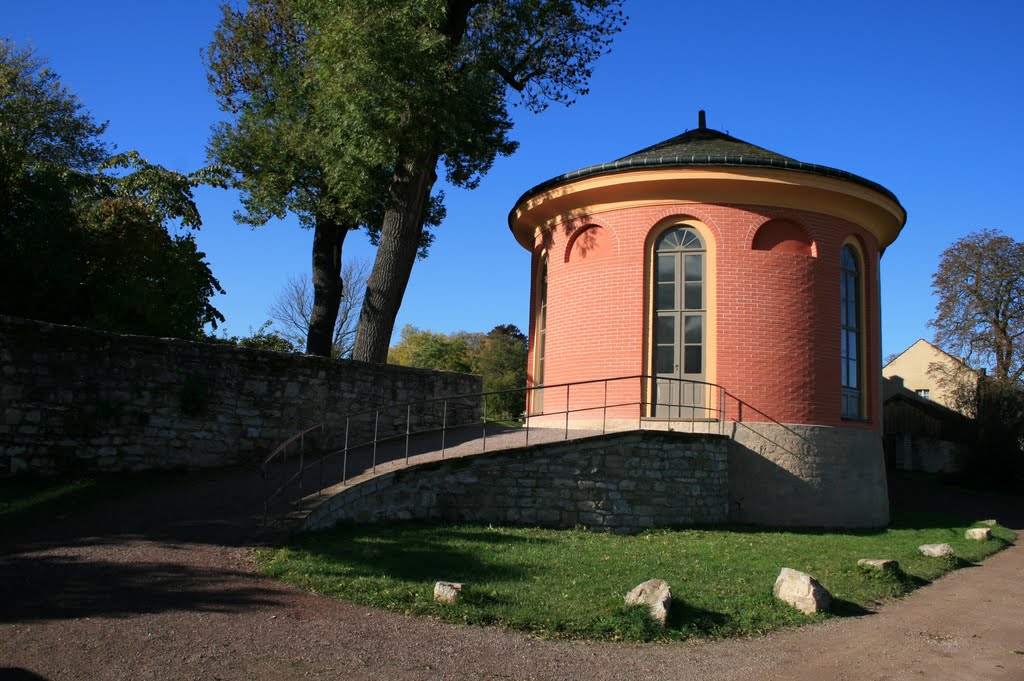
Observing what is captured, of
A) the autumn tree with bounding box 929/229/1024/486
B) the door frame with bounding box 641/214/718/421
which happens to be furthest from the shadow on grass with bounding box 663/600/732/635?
the autumn tree with bounding box 929/229/1024/486

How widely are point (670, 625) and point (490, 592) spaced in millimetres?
1602

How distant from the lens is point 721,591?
770 cm

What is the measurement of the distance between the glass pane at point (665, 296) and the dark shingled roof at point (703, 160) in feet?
6.88

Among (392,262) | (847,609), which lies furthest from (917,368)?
(847,609)

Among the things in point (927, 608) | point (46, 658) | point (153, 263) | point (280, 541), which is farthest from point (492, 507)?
point (153, 263)

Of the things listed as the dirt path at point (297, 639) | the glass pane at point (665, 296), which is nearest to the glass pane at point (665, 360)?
the glass pane at point (665, 296)

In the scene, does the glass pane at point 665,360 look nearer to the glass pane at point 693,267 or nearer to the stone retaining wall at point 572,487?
the glass pane at point 693,267

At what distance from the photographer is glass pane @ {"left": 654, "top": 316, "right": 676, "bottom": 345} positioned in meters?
13.7

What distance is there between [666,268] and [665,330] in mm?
1116

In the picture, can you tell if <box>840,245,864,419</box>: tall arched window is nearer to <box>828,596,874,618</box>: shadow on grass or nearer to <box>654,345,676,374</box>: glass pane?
<box>654,345,676,374</box>: glass pane

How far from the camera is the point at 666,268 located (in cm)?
1387

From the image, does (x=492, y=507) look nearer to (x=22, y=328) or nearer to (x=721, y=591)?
(x=721, y=591)

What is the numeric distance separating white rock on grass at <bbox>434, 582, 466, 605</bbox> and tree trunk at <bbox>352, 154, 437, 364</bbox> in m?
8.76

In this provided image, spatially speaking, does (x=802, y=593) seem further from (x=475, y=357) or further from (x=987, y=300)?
(x=475, y=357)
